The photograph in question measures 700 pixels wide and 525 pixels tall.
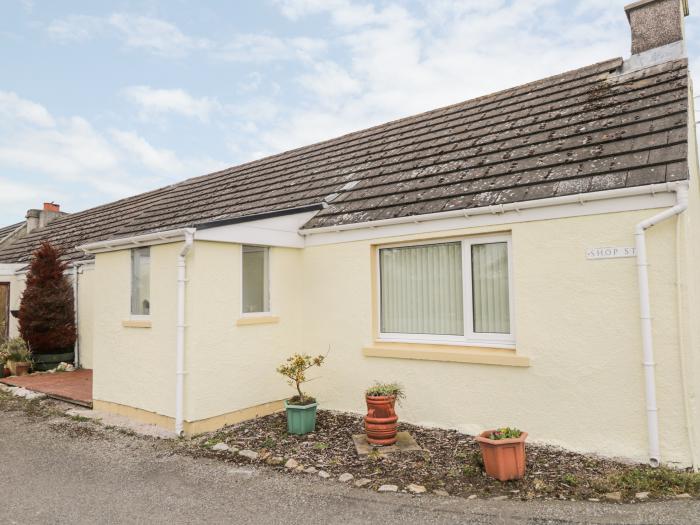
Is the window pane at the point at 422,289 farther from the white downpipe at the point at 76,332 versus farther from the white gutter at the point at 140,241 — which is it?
the white downpipe at the point at 76,332

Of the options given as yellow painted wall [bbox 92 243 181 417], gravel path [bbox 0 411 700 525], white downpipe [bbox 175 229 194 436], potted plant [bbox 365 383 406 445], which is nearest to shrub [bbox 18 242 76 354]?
yellow painted wall [bbox 92 243 181 417]

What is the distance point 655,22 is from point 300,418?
905 centimetres

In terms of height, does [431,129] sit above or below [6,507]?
above

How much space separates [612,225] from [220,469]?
5.42m

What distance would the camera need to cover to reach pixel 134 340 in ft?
25.2

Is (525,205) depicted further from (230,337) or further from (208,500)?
(208,500)

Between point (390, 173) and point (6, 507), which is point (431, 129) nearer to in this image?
point (390, 173)

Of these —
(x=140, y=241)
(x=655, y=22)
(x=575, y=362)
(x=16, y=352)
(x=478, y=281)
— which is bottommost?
(x=16, y=352)

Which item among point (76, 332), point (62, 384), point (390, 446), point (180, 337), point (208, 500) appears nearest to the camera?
point (208, 500)

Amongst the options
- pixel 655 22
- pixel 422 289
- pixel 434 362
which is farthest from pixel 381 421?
pixel 655 22

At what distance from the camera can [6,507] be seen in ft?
14.8

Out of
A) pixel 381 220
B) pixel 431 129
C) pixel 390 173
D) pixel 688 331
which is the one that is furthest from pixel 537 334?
pixel 431 129

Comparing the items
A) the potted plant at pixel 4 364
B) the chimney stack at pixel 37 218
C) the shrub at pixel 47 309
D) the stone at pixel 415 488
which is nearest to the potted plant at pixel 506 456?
the stone at pixel 415 488

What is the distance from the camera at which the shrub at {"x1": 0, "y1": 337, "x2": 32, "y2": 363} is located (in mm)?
11844
